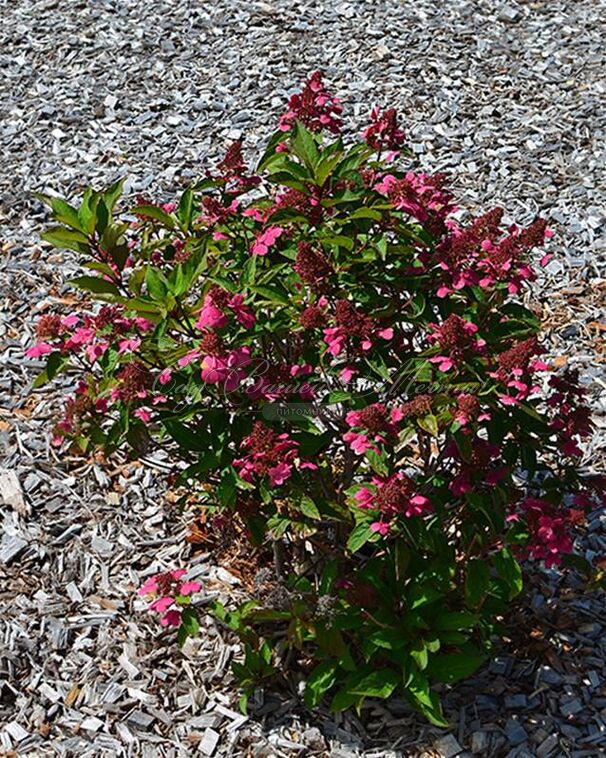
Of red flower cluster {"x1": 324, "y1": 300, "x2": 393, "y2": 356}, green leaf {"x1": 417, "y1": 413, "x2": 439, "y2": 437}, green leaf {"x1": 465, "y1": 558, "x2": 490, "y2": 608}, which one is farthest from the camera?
green leaf {"x1": 465, "y1": 558, "x2": 490, "y2": 608}

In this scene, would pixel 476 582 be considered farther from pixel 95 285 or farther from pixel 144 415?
pixel 95 285

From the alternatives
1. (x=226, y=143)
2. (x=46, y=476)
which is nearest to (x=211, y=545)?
(x=46, y=476)

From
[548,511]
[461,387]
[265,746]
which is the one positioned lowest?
[265,746]

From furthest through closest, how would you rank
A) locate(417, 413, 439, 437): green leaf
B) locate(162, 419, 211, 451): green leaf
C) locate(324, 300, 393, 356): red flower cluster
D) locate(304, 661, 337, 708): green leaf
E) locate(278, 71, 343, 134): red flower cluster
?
locate(278, 71, 343, 134): red flower cluster < locate(304, 661, 337, 708): green leaf < locate(162, 419, 211, 451): green leaf < locate(324, 300, 393, 356): red flower cluster < locate(417, 413, 439, 437): green leaf

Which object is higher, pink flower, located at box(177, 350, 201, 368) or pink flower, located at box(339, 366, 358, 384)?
pink flower, located at box(177, 350, 201, 368)

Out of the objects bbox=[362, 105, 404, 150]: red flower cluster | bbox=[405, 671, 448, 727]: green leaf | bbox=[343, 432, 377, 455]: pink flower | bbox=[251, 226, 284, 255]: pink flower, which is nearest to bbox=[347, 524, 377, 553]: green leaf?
bbox=[343, 432, 377, 455]: pink flower

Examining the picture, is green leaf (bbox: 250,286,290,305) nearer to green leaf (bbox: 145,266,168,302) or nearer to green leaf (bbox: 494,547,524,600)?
green leaf (bbox: 145,266,168,302)

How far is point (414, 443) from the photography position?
353cm

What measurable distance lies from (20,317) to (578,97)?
3.23m

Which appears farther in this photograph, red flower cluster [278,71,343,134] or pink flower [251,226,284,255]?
red flower cluster [278,71,343,134]

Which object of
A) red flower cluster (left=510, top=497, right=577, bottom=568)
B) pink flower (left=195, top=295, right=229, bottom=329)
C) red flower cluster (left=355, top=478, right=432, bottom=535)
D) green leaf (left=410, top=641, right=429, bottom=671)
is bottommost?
green leaf (left=410, top=641, right=429, bottom=671)

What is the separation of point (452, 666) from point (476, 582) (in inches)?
9.7

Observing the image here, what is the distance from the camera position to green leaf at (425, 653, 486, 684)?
254cm

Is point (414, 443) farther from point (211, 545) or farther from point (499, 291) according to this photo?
point (499, 291)
